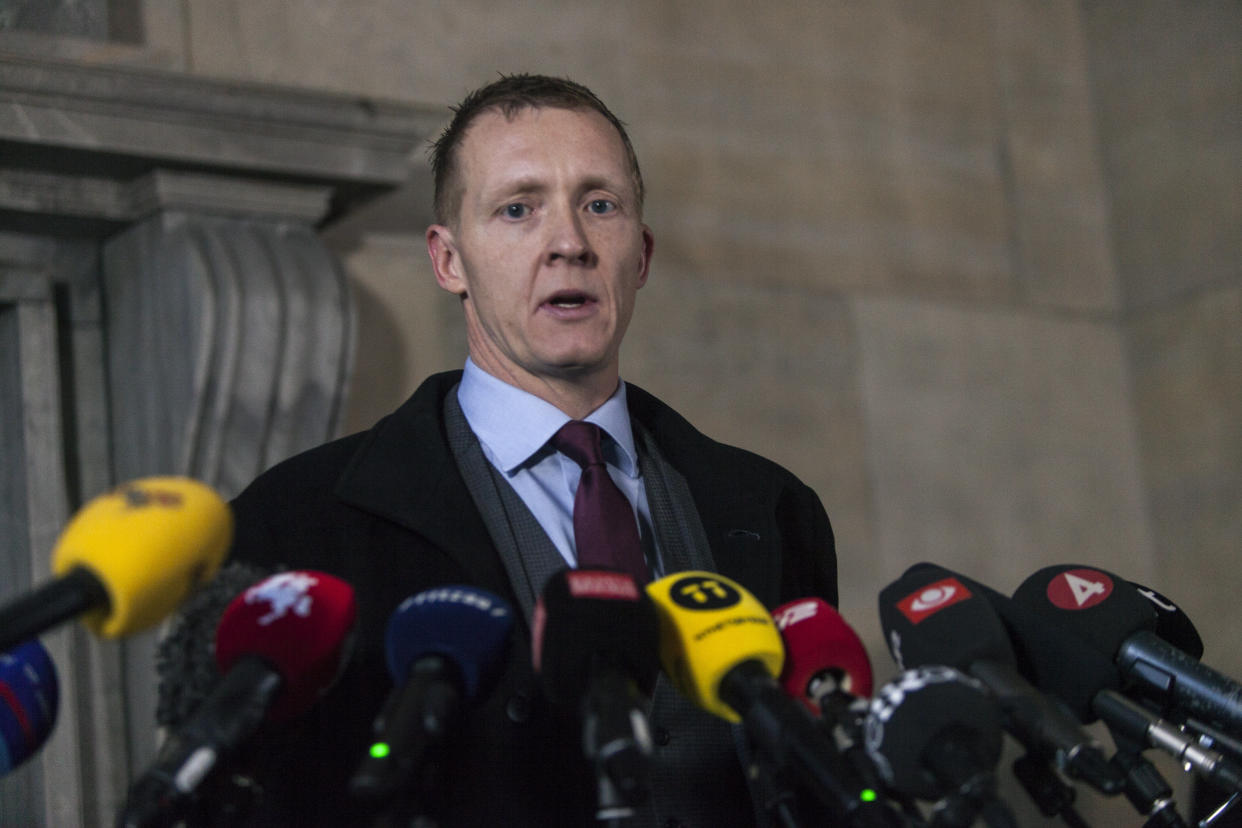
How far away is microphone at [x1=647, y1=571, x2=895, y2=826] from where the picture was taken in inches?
45.5

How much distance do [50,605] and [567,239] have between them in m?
1.00

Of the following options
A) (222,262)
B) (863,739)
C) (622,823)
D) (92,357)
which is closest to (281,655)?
(622,823)

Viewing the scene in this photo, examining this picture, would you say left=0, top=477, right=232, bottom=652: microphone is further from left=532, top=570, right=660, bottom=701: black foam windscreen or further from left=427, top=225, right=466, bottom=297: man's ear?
left=427, top=225, right=466, bottom=297: man's ear

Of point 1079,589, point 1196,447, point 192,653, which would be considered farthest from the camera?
point 1196,447

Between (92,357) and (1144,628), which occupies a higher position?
(92,357)

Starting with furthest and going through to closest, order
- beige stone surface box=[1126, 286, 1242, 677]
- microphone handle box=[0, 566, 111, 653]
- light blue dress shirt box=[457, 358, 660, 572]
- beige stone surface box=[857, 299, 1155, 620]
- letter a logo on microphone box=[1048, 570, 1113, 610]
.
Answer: beige stone surface box=[1126, 286, 1242, 677] → beige stone surface box=[857, 299, 1155, 620] → light blue dress shirt box=[457, 358, 660, 572] → letter a logo on microphone box=[1048, 570, 1113, 610] → microphone handle box=[0, 566, 111, 653]

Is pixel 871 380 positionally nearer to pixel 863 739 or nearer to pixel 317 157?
pixel 317 157

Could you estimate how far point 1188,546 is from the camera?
4.58 m

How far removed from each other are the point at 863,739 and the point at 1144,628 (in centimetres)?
41

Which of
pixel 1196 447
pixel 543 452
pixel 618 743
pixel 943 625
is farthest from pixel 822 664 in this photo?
pixel 1196 447

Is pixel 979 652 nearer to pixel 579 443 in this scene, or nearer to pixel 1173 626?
pixel 1173 626

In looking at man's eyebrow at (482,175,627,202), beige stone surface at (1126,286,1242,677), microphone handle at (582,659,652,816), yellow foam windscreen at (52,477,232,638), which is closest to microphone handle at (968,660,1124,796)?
microphone handle at (582,659,652,816)

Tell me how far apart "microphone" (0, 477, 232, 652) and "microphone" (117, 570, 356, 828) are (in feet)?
0.22

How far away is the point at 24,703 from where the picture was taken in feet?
4.30
